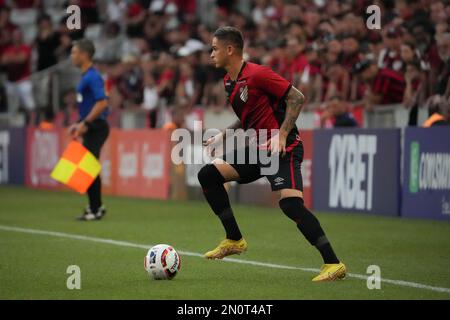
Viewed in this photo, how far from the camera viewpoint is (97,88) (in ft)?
46.7

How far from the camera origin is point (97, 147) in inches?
575

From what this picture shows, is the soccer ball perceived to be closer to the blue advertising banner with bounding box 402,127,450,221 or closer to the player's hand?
the player's hand

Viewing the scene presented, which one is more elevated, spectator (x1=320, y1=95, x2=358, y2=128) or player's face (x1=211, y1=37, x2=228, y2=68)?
player's face (x1=211, y1=37, x2=228, y2=68)

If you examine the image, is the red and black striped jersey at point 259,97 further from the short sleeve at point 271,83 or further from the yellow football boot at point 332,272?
the yellow football boot at point 332,272

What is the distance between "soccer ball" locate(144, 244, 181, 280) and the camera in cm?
836

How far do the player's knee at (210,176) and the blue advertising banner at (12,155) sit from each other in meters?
15.6

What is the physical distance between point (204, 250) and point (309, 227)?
278 cm

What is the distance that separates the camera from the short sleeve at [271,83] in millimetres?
8500

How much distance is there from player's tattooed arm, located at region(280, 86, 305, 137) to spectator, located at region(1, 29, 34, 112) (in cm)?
2010

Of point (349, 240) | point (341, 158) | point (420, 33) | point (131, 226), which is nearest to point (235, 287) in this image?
point (349, 240)

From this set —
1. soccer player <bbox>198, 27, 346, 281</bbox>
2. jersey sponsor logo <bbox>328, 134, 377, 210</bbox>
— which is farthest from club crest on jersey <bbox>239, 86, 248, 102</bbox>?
jersey sponsor logo <bbox>328, 134, 377, 210</bbox>

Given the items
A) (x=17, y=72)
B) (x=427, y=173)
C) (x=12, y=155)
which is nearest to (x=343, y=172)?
(x=427, y=173)
